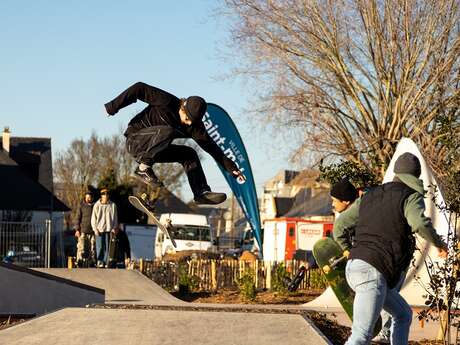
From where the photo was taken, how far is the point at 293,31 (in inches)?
927

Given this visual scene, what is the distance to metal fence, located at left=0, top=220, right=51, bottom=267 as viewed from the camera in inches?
952

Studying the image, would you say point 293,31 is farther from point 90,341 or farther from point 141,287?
point 90,341

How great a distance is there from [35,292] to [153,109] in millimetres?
4259

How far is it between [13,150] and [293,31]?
3848 cm

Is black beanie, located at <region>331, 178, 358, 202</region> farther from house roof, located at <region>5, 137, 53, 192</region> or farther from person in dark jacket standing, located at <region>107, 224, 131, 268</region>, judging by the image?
house roof, located at <region>5, 137, 53, 192</region>

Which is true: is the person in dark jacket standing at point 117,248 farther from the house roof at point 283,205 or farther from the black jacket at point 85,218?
the house roof at point 283,205

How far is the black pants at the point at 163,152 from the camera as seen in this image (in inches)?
381

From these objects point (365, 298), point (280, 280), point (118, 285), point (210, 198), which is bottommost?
point (280, 280)

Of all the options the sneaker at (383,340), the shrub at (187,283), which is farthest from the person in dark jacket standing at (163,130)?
the shrub at (187,283)

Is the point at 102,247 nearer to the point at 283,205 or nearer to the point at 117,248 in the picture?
the point at 117,248

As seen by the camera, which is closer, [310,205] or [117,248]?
[117,248]

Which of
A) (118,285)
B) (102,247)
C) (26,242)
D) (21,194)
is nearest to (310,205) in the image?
(21,194)

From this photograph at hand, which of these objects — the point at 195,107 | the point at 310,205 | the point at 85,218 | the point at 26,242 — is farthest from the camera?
the point at 310,205

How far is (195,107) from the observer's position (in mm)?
9312
